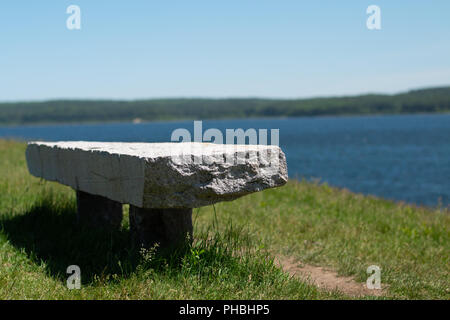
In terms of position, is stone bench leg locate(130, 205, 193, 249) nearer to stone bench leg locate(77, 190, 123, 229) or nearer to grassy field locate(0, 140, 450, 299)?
grassy field locate(0, 140, 450, 299)

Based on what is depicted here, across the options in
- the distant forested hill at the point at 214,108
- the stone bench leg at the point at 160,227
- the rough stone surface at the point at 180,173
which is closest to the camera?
the rough stone surface at the point at 180,173

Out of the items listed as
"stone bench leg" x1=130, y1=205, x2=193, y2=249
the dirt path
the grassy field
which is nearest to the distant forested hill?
the grassy field

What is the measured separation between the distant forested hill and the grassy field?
141483mm

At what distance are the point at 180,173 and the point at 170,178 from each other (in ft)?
0.35

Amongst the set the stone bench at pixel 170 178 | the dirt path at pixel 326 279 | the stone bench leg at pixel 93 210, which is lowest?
the dirt path at pixel 326 279

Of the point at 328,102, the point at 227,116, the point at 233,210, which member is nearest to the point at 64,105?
the point at 227,116

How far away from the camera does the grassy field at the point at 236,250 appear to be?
459 cm

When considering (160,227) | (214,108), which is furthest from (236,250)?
(214,108)

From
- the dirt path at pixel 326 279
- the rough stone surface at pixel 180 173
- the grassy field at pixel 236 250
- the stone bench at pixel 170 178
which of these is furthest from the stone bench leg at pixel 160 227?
the dirt path at pixel 326 279

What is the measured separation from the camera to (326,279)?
588cm

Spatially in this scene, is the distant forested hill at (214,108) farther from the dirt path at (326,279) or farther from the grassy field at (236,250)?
the dirt path at (326,279)
